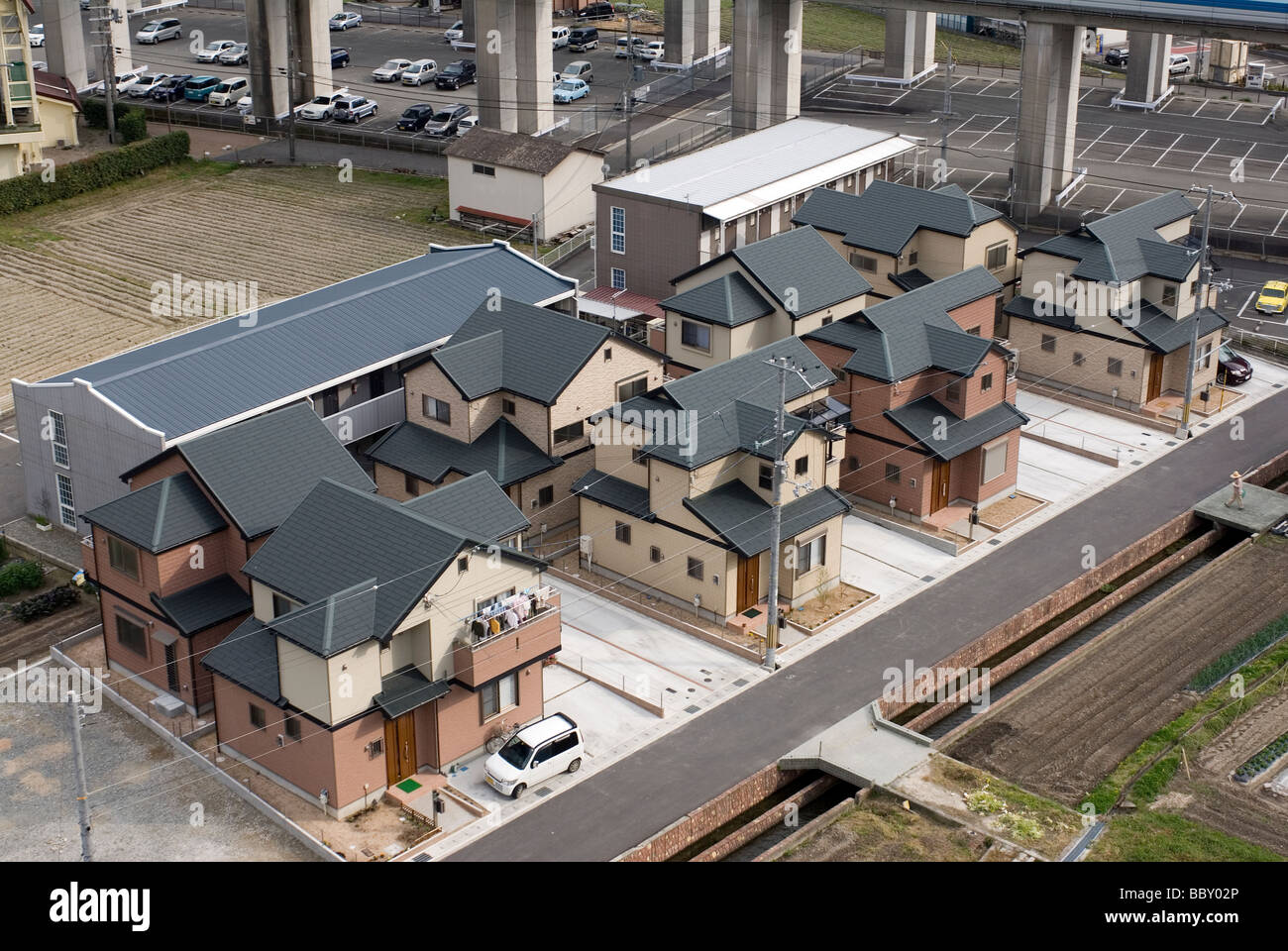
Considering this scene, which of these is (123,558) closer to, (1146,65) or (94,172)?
(94,172)

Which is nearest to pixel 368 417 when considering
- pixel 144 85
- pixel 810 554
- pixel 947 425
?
pixel 810 554

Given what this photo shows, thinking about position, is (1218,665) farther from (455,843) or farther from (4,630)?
(4,630)

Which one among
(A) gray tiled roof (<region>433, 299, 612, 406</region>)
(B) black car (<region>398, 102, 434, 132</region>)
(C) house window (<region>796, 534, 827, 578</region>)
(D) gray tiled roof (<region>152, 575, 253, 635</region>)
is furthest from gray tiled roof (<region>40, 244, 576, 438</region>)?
(B) black car (<region>398, 102, 434, 132</region>)

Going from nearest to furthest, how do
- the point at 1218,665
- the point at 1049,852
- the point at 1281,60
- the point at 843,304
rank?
the point at 1049,852 → the point at 1218,665 → the point at 843,304 → the point at 1281,60

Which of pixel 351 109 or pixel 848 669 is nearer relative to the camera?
pixel 848 669

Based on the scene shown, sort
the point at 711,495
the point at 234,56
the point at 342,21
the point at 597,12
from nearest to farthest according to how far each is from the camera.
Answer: the point at 711,495
the point at 234,56
the point at 342,21
the point at 597,12

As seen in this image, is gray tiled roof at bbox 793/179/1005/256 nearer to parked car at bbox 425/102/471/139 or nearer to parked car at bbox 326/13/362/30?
parked car at bbox 425/102/471/139

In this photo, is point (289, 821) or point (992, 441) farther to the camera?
point (992, 441)

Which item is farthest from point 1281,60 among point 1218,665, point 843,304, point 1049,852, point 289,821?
point 289,821

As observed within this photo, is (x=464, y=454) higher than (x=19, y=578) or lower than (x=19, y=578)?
higher
